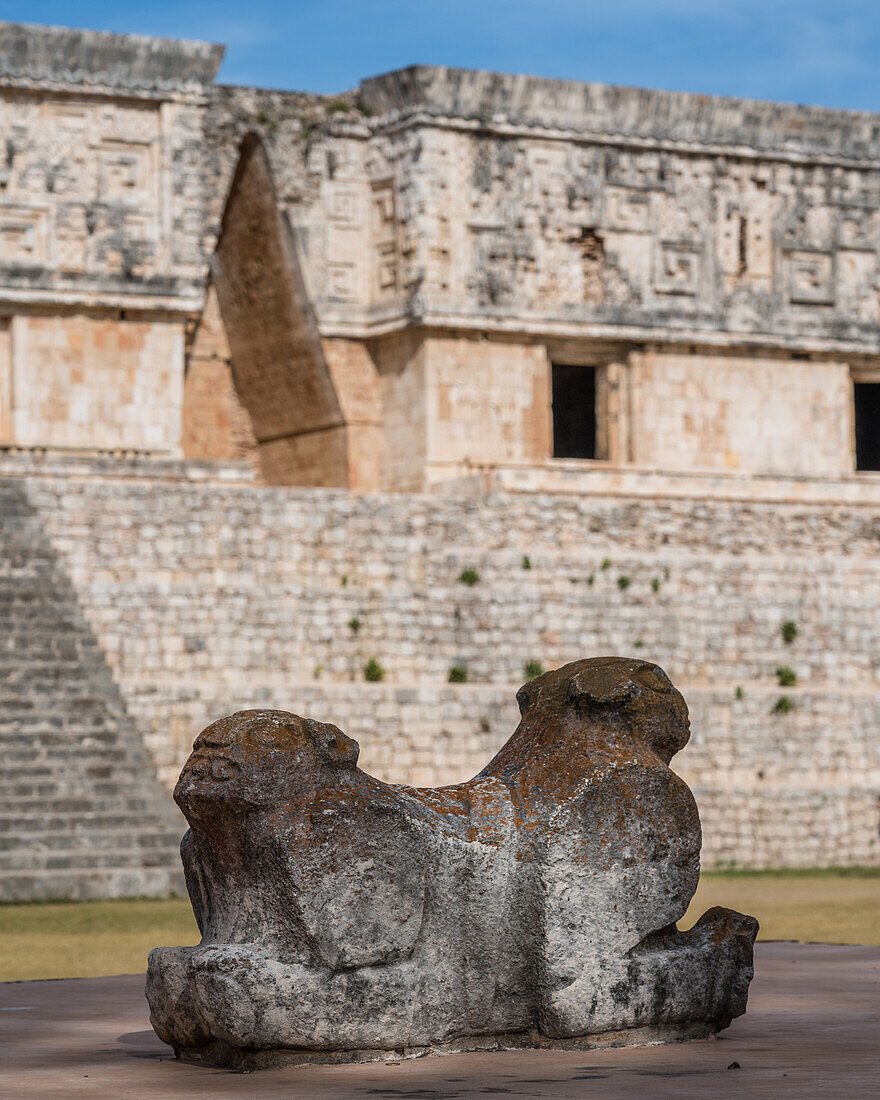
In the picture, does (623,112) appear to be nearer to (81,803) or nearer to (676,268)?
(676,268)

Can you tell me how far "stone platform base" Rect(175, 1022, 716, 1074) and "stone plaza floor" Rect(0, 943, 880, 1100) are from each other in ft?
0.16

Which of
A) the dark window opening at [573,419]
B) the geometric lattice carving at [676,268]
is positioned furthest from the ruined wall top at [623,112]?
the dark window opening at [573,419]

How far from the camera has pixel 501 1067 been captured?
232 inches

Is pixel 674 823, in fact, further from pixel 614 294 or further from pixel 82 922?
pixel 614 294

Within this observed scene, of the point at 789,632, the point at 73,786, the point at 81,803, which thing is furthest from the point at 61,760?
the point at 789,632

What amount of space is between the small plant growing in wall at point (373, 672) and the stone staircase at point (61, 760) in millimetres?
2330

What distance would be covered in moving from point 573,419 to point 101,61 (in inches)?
305

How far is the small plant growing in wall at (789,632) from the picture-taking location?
18.4m

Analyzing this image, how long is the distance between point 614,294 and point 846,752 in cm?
756

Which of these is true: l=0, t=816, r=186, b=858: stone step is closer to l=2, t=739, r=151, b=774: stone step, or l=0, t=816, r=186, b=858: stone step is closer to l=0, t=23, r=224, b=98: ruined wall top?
Result: l=2, t=739, r=151, b=774: stone step

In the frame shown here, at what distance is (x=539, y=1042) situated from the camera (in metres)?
6.27

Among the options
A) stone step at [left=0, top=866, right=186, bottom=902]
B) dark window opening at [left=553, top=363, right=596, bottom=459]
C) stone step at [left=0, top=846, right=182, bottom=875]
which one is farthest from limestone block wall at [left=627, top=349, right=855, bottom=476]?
stone step at [left=0, top=866, right=186, bottom=902]

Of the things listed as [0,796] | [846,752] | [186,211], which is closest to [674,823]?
[0,796]

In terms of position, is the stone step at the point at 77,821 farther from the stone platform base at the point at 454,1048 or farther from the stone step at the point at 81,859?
the stone platform base at the point at 454,1048
